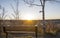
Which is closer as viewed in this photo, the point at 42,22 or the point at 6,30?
the point at 6,30

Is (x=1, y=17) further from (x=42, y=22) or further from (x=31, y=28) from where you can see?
(x=31, y=28)

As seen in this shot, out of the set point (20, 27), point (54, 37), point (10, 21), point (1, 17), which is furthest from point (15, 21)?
point (20, 27)

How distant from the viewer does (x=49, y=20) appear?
767cm

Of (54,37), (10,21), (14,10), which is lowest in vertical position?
(54,37)

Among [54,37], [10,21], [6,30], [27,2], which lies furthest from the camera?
[10,21]

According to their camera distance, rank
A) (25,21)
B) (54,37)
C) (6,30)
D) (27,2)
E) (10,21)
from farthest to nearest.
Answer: (25,21), (10,21), (27,2), (54,37), (6,30)

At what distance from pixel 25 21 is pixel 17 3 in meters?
1.35

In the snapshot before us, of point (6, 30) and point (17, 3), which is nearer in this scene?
point (6, 30)

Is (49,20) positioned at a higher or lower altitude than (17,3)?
lower

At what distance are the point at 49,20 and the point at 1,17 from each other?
103 inches

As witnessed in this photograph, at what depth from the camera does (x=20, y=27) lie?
12.6 feet

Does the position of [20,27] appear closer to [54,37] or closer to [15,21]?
[54,37]

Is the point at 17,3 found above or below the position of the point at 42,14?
above

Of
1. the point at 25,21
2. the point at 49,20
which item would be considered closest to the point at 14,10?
the point at 25,21
